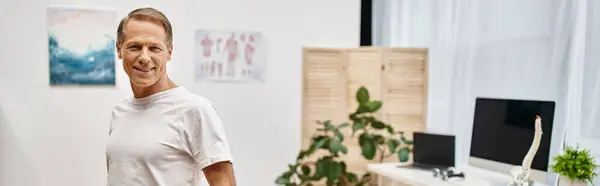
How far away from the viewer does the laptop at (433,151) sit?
271cm

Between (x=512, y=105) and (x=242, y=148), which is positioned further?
(x=242, y=148)

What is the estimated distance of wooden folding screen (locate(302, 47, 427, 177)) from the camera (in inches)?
137

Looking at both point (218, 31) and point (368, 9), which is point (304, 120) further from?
point (368, 9)

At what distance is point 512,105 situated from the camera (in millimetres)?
2328

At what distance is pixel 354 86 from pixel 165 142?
2.52m

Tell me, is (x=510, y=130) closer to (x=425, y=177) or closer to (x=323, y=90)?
(x=425, y=177)

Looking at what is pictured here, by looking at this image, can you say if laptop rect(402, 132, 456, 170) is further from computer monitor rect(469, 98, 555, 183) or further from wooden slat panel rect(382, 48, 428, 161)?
wooden slat panel rect(382, 48, 428, 161)

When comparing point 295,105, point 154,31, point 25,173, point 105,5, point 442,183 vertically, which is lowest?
point 25,173

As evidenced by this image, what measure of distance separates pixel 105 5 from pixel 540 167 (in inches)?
115

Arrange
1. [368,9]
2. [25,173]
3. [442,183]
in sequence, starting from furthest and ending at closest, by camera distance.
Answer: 1. [368,9]
2. [25,173]
3. [442,183]

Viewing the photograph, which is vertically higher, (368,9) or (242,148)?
(368,9)

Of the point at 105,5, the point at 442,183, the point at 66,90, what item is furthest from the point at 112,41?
the point at 442,183

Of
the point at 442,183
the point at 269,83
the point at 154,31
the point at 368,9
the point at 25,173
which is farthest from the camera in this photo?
the point at 368,9

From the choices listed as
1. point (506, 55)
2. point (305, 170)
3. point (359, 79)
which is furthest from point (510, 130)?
point (359, 79)
